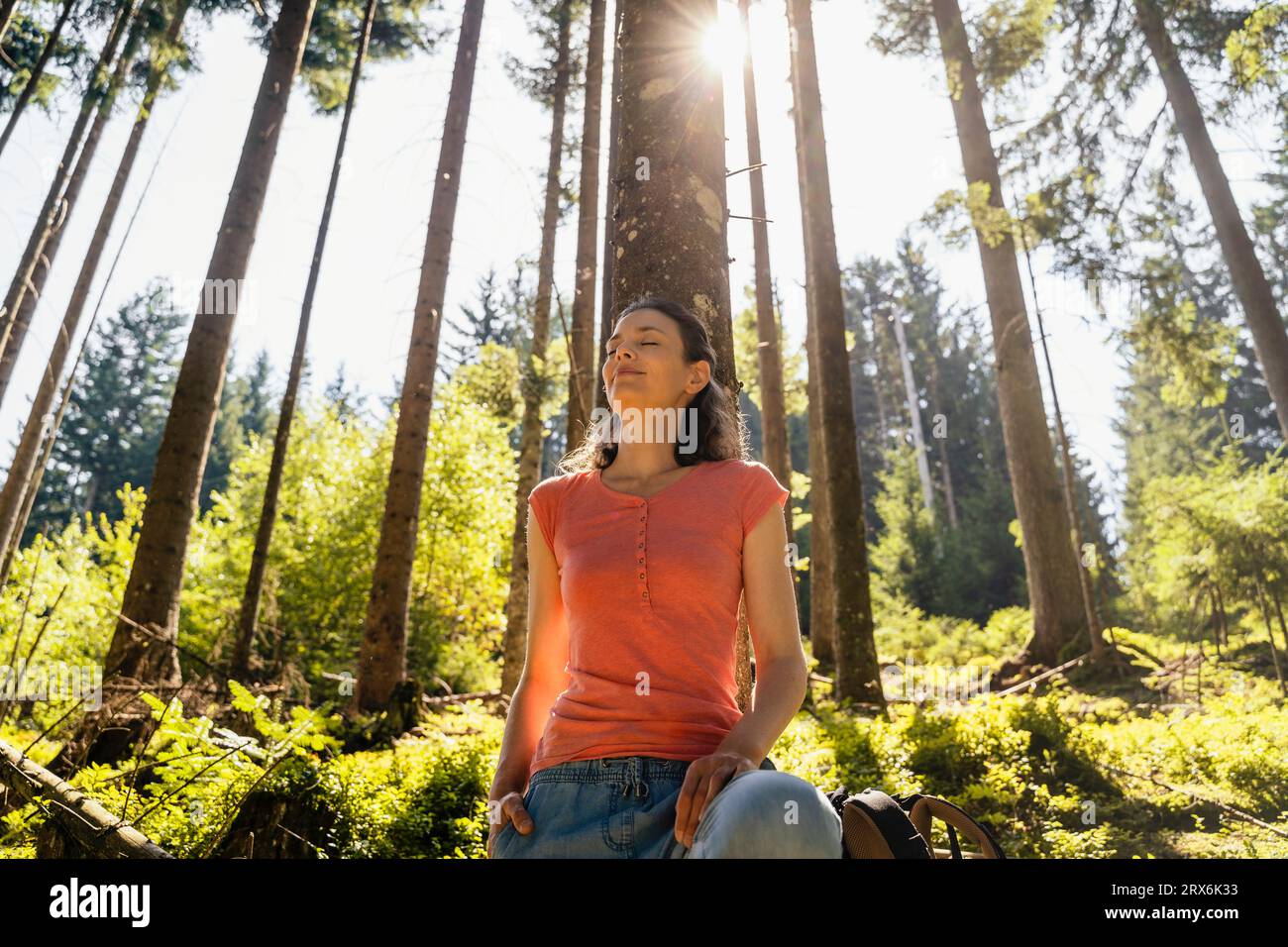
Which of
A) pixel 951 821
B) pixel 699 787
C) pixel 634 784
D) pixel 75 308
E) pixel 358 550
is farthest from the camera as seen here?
pixel 358 550

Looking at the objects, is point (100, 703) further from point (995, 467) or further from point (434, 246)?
point (995, 467)

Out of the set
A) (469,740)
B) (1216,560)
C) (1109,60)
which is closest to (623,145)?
(469,740)

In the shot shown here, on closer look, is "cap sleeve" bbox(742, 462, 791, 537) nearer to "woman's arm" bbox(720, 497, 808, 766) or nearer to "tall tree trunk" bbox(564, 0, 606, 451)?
"woman's arm" bbox(720, 497, 808, 766)

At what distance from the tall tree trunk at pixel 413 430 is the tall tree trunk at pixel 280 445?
1.23 m

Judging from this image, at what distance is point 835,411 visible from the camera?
9.08 metres

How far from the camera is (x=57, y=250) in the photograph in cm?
1297

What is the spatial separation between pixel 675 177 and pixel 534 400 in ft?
24.9

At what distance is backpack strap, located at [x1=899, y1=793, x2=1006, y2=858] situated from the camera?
1906mm

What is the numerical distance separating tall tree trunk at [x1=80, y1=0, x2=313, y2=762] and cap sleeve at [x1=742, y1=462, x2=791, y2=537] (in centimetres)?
566

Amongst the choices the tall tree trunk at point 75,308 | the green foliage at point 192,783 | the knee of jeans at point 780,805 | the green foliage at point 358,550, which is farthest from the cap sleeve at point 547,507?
the green foliage at point 358,550

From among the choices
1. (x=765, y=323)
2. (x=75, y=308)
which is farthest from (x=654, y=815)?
(x=75, y=308)

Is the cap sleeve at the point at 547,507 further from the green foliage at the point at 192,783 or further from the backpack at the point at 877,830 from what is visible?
the green foliage at the point at 192,783

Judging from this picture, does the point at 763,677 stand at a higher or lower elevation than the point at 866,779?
higher

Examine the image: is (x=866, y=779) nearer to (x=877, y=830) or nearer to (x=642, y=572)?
(x=877, y=830)
